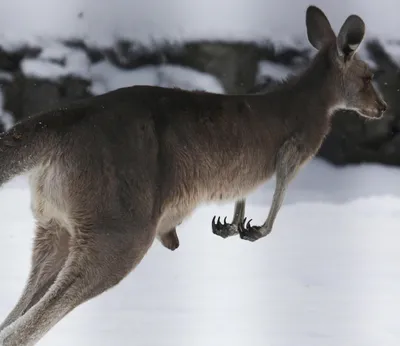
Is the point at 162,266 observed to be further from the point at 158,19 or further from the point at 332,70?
the point at 158,19

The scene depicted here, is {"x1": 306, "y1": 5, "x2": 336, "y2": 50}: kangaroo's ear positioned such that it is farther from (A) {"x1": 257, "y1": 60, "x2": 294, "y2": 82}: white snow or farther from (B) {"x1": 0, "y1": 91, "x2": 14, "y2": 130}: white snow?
(B) {"x1": 0, "y1": 91, "x2": 14, "y2": 130}: white snow

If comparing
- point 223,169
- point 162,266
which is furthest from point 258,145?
point 162,266

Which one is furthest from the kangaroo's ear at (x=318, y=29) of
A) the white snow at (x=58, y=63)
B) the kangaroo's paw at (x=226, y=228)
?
the white snow at (x=58, y=63)

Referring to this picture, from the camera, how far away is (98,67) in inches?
256

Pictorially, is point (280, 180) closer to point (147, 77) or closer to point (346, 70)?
point (346, 70)

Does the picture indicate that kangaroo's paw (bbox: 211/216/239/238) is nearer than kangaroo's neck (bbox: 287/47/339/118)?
Yes

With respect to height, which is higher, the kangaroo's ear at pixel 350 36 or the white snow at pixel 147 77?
the kangaroo's ear at pixel 350 36

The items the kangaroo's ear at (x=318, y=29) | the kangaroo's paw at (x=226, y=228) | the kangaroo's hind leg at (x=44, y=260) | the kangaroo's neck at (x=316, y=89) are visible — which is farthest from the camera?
the kangaroo's ear at (x=318, y=29)

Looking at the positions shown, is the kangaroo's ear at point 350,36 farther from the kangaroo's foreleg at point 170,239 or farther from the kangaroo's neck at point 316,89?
the kangaroo's foreleg at point 170,239

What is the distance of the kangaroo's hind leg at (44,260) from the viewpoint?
3.12 metres

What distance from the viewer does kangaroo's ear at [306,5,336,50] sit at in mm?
3941

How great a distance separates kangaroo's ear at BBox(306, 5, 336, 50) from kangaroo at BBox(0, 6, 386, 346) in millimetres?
226

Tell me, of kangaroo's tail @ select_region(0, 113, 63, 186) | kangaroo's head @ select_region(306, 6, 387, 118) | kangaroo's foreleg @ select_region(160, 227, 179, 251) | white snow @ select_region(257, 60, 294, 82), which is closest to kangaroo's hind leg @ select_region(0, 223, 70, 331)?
kangaroo's tail @ select_region(0, 113, 63, 186)

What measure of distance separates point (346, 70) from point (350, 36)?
212mm
